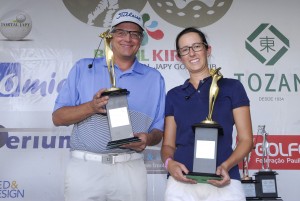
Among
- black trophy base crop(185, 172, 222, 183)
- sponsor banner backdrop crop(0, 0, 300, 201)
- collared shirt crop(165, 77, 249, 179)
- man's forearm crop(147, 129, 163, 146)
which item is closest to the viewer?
black trophy base crop(185, 172, 222, 183)

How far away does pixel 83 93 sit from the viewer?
1793 millimetres

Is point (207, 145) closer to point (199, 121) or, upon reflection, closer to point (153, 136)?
point (199, 121)

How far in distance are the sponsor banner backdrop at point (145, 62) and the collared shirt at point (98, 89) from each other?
3.80 feet

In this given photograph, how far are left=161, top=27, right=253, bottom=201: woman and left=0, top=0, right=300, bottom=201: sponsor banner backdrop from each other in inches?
55.6

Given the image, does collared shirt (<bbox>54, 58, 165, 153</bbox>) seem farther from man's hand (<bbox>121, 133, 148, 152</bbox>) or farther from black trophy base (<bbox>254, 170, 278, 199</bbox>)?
black trophy base (<bbox>254, 170, 278, 199</bbox>)

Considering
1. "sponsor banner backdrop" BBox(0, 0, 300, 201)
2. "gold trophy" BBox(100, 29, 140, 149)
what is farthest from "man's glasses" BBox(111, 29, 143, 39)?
"sponsor banner backdrop" BBox(0, 0, 300, 201)

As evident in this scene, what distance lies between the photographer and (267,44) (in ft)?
10.1

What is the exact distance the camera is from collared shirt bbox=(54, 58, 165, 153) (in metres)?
1.73

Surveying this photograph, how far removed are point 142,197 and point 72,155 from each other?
37 centimetres

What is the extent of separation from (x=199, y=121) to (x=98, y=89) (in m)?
0.53

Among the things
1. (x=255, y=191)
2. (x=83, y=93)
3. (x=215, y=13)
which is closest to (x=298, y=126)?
(x=255, y=191)

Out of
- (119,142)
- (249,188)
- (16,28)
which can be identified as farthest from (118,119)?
(16,28)

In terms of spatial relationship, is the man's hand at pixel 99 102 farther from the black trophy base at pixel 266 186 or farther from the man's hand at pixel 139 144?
the black trophy base at pixel 266 186

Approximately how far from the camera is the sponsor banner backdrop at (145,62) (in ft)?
9.49
